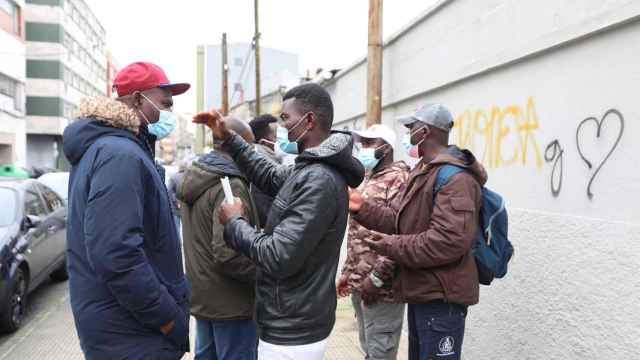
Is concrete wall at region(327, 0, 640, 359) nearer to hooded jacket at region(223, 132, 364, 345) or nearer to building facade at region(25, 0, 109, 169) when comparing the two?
hooded jacket at region(223, 132, 364, 345)

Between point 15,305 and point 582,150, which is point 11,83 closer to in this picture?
point 15,305

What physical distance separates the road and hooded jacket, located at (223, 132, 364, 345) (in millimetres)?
2769

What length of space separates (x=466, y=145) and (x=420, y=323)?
2.32 m

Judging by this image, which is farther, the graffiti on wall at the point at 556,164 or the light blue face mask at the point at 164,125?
the graffiti on wall at the point at 556,164

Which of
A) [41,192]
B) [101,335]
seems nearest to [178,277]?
[101,335]

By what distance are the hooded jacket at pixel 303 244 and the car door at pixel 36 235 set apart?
478 centimetres

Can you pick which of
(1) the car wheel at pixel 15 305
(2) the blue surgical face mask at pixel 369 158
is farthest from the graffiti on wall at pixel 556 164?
(1) the car wheel at pixel 15 305

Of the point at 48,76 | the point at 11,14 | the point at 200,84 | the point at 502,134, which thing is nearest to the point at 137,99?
the point at 502,134

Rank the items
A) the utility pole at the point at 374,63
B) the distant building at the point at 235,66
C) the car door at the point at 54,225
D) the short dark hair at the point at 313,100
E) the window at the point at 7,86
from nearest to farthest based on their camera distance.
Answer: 1. the short dark hair at the point at 313,100
2. the utility pole at the point at 374,63
3. the car door at the point at 54,225
4. the window at the point at 7,86
5. the distant building at the point at 235,66

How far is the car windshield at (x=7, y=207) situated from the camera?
603 cm

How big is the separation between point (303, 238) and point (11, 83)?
34.2 m

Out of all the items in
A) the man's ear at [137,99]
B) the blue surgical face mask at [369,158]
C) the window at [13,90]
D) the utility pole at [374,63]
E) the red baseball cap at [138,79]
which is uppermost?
the window at [13,90]

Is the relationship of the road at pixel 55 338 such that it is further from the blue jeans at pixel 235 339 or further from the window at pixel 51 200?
the blue jeans at pixel 235 339

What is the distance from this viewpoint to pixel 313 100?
253 cm
